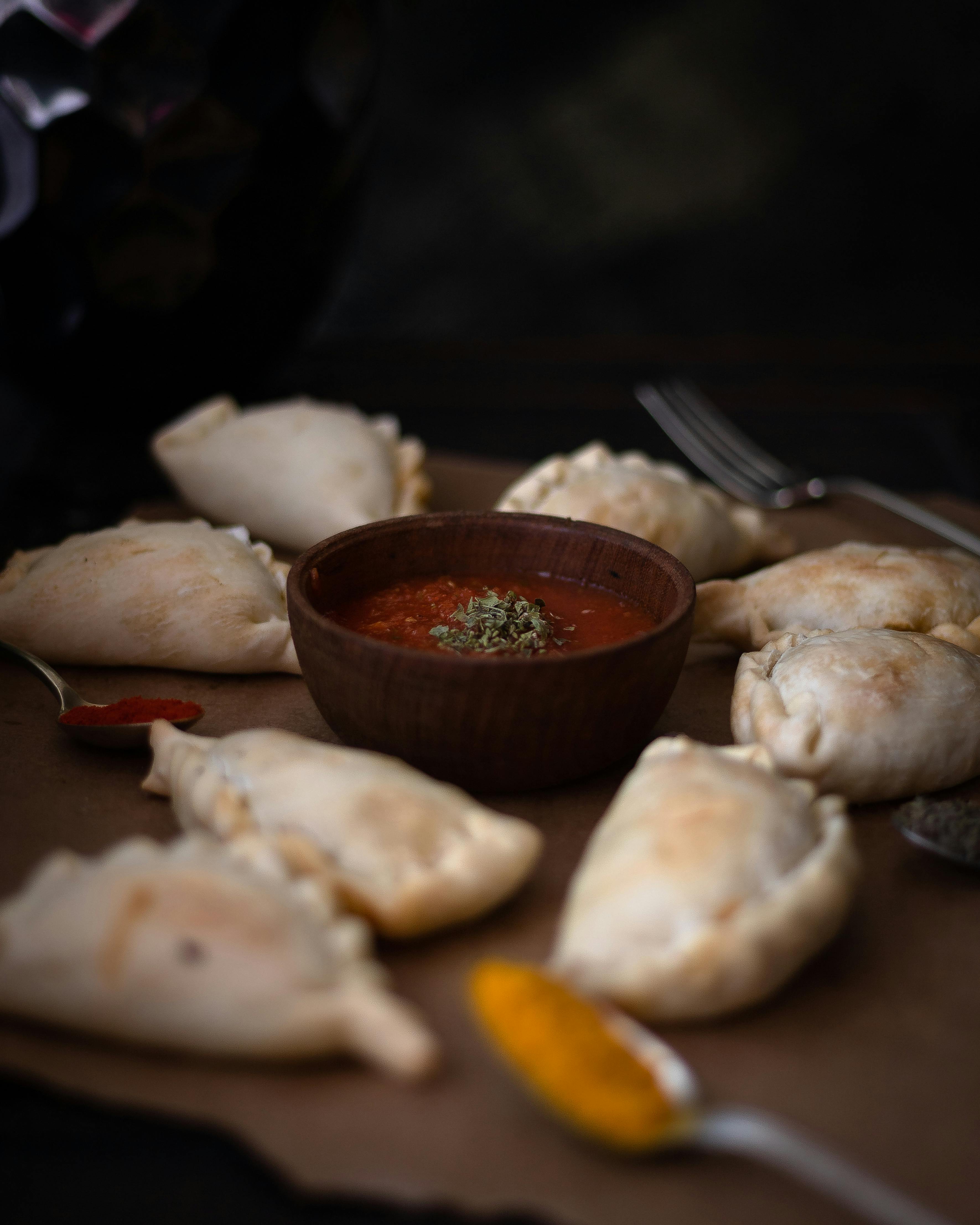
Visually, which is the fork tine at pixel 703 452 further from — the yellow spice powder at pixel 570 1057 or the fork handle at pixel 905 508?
the yellow spice powder at pixel 570 1057

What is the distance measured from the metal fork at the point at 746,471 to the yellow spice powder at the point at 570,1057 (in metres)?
2.11

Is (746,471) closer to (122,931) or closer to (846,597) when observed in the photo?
(846,597)

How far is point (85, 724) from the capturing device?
2162 millimetres

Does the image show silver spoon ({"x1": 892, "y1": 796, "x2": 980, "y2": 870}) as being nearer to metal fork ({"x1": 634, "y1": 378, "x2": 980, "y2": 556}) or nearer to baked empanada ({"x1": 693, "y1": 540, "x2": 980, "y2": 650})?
baked empanada ({"x1": 693, "y1": 540, "x2": 980, "y2": 650})

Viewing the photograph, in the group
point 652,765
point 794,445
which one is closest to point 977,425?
point 794,445

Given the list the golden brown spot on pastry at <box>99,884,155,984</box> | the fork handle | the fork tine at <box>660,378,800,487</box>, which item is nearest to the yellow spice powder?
the golden brown spot on pastry at <box>99,884,155,984</box>

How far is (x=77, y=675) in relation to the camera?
2506mm

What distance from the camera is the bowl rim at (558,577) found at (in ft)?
6.16

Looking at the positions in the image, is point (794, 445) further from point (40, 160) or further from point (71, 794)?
point (71, 794)

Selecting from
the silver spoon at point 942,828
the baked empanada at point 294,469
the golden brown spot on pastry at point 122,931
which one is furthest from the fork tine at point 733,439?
the golden brown spot on pastry at point 122,931

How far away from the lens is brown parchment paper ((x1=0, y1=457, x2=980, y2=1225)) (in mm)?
1330

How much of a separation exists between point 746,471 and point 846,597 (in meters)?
1.25

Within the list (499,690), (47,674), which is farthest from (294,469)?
(499,690)

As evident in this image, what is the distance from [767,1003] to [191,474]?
224 cm
